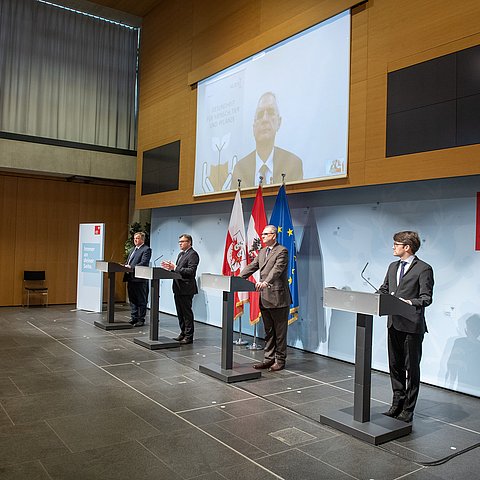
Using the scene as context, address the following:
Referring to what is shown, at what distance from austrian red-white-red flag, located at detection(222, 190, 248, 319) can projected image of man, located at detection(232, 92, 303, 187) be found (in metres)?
0.38

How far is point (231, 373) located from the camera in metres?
5.16

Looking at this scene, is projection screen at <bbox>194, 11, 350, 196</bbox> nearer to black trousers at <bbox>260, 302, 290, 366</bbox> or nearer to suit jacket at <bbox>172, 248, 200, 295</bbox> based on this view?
suit jacket at <bbox>172, 248, 200, 295</bbox>

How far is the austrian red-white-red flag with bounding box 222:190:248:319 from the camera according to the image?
6996 mm

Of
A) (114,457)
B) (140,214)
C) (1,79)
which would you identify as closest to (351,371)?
(114,457)

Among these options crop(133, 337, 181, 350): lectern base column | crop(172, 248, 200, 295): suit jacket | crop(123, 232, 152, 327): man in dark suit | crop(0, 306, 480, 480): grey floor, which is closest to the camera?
crop(0, 306, 480, 480): grey floor

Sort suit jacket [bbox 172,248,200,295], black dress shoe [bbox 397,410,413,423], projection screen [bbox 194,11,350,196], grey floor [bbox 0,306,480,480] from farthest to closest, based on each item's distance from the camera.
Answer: suit jacket [bbox 172,248,200,295]
projection screen [bbox 194,11,350,196]
black dress shoe [bbox 397,410,413,423]
grey floor [bbox 0,306,480,480]

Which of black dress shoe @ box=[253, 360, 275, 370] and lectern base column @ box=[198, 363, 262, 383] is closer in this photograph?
lectern base column @ box=[198, 363, 262, 383]

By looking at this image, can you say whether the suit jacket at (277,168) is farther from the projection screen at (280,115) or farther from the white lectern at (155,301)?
the white lectern at (155,301)

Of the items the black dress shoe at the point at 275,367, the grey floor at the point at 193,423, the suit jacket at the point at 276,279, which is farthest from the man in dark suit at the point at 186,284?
the black dress shoe at the point at 275,367

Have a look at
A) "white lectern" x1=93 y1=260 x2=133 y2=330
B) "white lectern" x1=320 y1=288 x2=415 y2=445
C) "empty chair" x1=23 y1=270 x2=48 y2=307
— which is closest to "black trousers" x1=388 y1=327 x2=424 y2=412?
"white lectern" x1=320 y1=288 x2=415 y2=445

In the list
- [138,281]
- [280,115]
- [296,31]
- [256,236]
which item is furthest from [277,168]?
[138,281]

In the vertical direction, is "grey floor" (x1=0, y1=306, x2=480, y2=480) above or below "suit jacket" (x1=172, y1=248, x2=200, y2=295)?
below

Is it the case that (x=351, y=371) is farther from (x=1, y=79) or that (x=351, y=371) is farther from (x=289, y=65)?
(x=1, y=79)

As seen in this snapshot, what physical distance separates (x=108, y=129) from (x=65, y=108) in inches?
38.8
